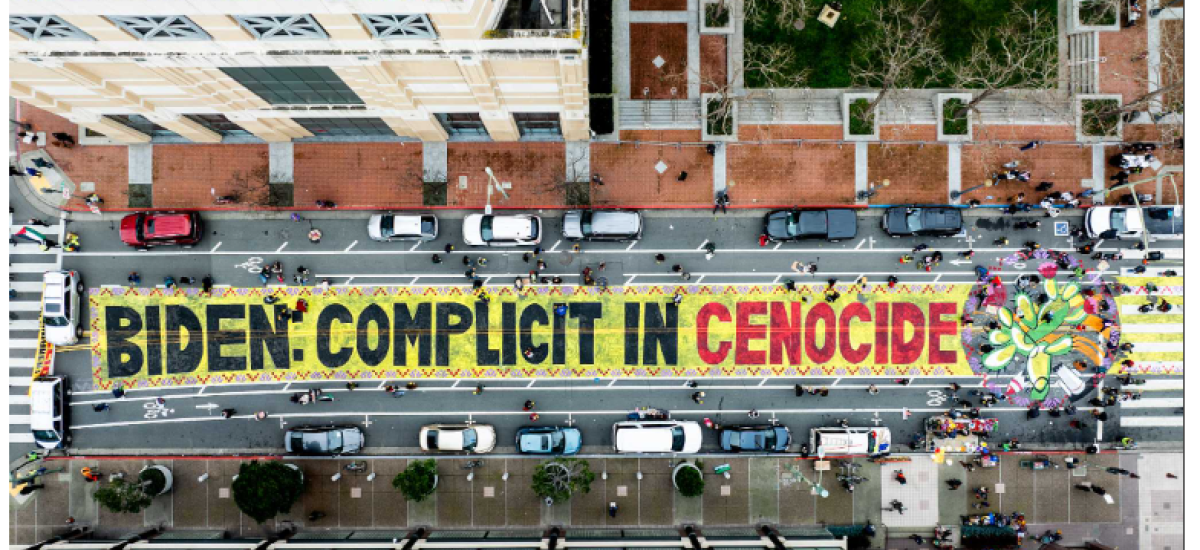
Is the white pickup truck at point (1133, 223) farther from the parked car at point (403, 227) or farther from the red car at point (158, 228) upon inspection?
the red car at point (158, 228)

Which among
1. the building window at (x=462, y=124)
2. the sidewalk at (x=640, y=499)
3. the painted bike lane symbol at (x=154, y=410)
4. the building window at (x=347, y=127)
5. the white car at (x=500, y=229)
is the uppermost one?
the building window at (x=462, y=124)

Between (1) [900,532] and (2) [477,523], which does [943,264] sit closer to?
(1) [900,532]

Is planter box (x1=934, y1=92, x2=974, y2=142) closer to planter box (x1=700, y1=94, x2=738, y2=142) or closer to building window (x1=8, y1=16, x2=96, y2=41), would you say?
planter box (x1=700, y1=94, x2=738, y2=142)

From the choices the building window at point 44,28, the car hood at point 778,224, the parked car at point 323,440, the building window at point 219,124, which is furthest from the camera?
the car hood at point 778,224

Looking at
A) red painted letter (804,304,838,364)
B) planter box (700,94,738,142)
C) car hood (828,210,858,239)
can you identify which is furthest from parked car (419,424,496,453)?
car hood (828,210,858,239)

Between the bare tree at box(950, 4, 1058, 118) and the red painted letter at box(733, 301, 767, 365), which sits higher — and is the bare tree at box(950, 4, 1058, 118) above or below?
above

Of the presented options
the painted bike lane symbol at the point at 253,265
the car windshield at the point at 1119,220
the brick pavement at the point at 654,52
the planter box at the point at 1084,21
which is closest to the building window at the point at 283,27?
the painted bike lane symbol at the point at 253,265

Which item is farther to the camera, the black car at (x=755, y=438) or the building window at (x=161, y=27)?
the black car at (x=755, y=438)

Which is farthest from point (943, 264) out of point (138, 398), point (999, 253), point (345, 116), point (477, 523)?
point (138, 398)
